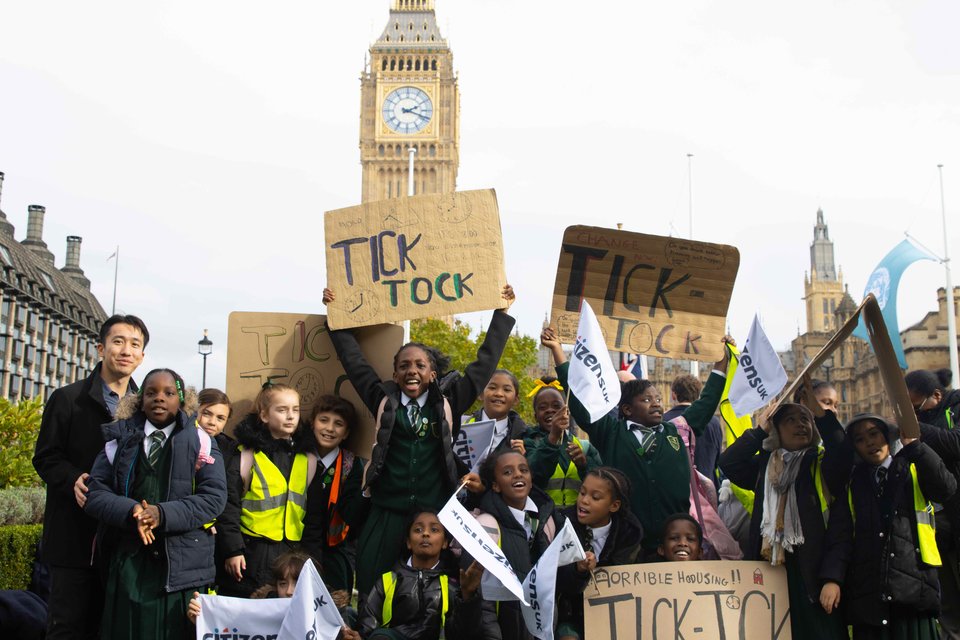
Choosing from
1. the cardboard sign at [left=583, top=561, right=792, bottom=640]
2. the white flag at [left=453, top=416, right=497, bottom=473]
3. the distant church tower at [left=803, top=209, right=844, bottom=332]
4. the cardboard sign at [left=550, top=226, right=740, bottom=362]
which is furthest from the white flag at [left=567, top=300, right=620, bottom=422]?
the distant church tower at [left=803, top=209, right=844, bottom=332]

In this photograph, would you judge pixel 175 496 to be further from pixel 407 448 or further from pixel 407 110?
pixel 407 110

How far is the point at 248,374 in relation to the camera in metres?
5.91

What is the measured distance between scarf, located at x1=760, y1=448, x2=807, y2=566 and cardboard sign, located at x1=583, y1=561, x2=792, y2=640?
0.16 m

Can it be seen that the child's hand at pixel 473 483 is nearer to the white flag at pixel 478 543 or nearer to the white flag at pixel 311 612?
the white flag at pixel 478 543

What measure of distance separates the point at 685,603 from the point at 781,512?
2.28 feet

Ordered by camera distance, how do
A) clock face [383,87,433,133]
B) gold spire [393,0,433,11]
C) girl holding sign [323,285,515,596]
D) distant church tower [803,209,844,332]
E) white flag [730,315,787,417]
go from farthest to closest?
distant church tower [803,209,844,332] < gold spire [393,0,433,11] < clock face [383,87,433,133] < white flag [730,315,787,417] < girl holding sign [323,285,515,596]

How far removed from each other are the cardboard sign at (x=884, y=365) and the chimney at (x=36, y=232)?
282ft

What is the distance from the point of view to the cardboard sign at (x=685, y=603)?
4992 mm

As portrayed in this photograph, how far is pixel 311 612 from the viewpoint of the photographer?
14.7 ft

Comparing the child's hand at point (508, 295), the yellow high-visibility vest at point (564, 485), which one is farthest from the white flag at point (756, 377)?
the child's hand at point (508, 295)

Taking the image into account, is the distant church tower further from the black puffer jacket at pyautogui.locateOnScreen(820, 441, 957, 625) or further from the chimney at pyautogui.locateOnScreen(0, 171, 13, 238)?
the black puffer jacket at pyautogui.locateOnScreen(820, 441, 957, 625)

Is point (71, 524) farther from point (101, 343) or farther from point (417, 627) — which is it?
point (417, 627)

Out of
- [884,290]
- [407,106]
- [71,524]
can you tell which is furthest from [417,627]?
[407,106]

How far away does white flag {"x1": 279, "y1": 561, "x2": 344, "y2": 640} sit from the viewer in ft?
14.7
